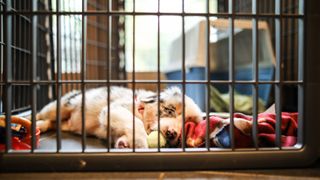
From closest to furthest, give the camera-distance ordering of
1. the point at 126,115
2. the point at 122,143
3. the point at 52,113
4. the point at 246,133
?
the point at 246,133 → the point at 122,143 → the point at 126,115 → the point at 52,113

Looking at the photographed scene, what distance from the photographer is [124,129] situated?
121 centimetres

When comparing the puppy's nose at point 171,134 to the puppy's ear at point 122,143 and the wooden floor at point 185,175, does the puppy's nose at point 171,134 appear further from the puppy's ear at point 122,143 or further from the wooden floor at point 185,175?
the wooden floor at point 185,175

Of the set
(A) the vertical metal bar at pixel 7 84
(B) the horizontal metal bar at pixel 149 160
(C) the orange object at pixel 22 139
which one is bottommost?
(B) the horizontal metal bar at pixel 149 160

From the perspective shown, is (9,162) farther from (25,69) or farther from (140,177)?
(25,69)

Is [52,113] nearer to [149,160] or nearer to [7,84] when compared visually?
[7,84]

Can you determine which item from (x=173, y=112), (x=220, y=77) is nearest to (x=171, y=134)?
(x=173, y=112)

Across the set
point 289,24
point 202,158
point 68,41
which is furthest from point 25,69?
point 289,24

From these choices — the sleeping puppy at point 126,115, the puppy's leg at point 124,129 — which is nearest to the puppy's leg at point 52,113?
the sleeping puppy at point 126,115

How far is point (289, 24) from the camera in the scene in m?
2.21

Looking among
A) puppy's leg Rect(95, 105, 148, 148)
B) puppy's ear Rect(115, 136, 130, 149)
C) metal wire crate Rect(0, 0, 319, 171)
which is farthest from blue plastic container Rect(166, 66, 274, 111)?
metal wire crate Rect(0, 0, 319, 171)

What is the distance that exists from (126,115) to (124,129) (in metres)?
0.08

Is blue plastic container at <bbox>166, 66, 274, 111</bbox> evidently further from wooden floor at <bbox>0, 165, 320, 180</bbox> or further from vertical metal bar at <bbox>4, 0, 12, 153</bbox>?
vertical metal bar at <bbox>4, 0, 12, 153</bbox>

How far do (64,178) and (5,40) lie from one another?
16.2 inches

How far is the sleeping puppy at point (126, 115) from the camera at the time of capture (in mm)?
1154
